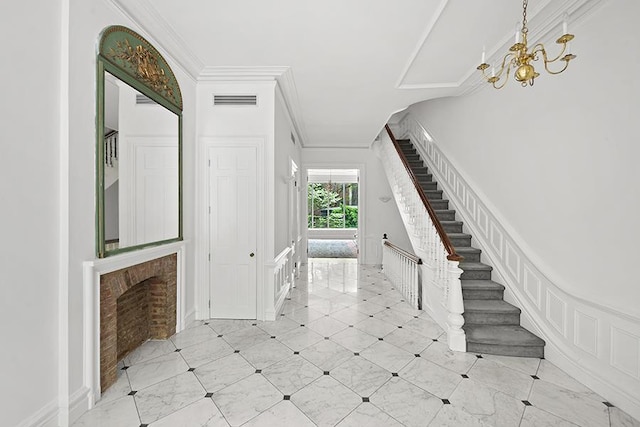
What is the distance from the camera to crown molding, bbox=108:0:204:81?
2408 millimetres

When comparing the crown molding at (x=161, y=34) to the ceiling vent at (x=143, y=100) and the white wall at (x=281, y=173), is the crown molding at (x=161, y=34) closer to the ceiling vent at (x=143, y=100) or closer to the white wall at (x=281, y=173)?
the ceiling vent at (x=143, y=100)

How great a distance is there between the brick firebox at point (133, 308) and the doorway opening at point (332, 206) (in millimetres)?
10356

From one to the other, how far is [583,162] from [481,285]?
188cm

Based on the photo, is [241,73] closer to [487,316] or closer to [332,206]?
[487,316]

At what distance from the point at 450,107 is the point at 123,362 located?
606 centimetres

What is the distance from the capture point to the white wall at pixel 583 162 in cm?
214

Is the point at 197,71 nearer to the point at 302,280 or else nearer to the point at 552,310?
the point at 302,280

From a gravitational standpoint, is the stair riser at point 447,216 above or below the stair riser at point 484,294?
above

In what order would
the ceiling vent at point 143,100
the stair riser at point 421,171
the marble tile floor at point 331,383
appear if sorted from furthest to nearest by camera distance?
the stair riser at point 421,171 → the ceiling vent at point 143,100 → the marble tile floor at point 331,383

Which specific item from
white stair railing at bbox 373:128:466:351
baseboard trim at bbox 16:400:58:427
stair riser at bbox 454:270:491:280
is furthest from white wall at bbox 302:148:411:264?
baseboard trim at bbox 16:400:58:427

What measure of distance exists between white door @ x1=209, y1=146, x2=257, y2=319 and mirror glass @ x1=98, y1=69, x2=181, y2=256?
545mm

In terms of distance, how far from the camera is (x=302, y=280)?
5863 mm

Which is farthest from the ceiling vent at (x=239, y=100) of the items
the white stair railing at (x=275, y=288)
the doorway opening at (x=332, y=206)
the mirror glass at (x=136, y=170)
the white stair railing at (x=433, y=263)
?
the doorway opening at (x=332, y=206)

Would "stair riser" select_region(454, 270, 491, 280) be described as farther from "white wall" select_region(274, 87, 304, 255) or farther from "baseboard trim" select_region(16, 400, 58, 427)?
"baseboard trim" select_region(16, 400, 58, 427)
